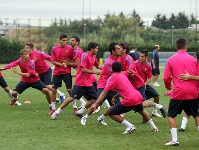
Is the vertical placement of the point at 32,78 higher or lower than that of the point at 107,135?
higher

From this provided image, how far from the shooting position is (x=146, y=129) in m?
12.8

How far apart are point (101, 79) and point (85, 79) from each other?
0.60 metres

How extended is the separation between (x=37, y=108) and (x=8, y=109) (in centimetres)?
96

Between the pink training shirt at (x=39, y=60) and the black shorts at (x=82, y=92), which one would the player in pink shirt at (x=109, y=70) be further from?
the pink training shirt at (x=39, y=60)

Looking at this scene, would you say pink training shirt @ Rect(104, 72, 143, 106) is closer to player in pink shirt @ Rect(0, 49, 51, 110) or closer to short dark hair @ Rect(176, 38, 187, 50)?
short dark hair @ Rect(176, 38, 187, 50)

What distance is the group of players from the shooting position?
1175 cm

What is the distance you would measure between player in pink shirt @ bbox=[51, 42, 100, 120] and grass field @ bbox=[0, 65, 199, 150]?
56 cm

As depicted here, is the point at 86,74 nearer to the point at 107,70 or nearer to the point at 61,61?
the point at 107,70

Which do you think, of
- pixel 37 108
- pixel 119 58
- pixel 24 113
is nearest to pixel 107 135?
pixel 119 58

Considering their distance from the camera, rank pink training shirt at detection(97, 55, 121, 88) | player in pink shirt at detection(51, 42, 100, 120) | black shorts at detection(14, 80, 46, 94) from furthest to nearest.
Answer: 1. black shorts at detection(14, 80, 46, 94)
2. player in pink shirt at detection(51, 42, 100, 120)
3. pink training shirt at detection(97, 55, 121, 88)

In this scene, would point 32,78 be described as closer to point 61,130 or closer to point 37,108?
point 37,108

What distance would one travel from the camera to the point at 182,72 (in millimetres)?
10273

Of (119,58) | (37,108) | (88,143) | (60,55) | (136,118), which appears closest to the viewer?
(88,143)

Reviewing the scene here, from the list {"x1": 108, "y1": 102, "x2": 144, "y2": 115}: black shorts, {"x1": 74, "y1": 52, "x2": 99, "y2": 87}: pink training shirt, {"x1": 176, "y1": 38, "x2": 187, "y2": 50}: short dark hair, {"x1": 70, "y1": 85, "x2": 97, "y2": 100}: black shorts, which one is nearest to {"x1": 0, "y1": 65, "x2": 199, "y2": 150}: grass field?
{"x1": 108, "y1": 102, "x2": 144, "y2": 115}: black shorts
